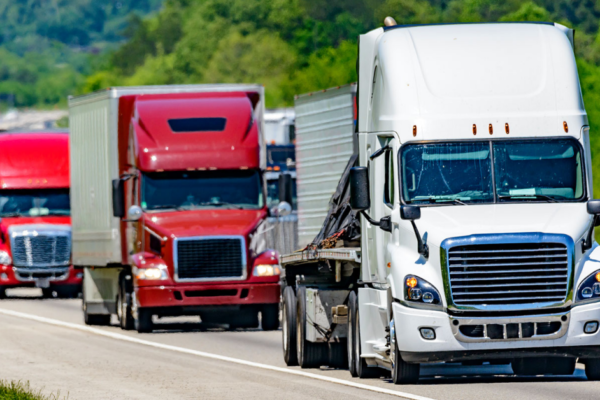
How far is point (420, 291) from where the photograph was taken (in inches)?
547

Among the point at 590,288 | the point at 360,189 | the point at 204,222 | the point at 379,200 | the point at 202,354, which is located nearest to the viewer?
the point at 590,288

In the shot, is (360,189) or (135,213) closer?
(360,189)

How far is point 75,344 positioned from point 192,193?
3.24 m

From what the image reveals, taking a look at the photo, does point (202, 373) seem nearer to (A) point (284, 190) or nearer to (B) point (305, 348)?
(B) point (305, 348)

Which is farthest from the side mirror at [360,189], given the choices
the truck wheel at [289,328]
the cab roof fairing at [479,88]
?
the truck wheel at [289,328]

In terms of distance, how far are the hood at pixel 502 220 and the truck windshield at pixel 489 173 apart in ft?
0.40

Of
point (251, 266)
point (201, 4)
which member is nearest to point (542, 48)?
point (251, 266)

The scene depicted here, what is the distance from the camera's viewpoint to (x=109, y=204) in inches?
1000

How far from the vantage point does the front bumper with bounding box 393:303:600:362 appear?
45.5ft

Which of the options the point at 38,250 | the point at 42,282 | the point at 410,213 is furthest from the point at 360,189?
the point at 42,282

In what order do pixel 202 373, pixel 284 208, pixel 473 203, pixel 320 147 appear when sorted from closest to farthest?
pixel 473 203 → pixel 202 373 → pixel 284 208 → pixel 320 147

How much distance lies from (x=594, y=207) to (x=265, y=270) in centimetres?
1045

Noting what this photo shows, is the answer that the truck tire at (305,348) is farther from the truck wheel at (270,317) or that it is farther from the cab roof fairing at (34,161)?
the cab roof fairing at (34,161)

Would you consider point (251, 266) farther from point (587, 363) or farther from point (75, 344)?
point (587, 363)
